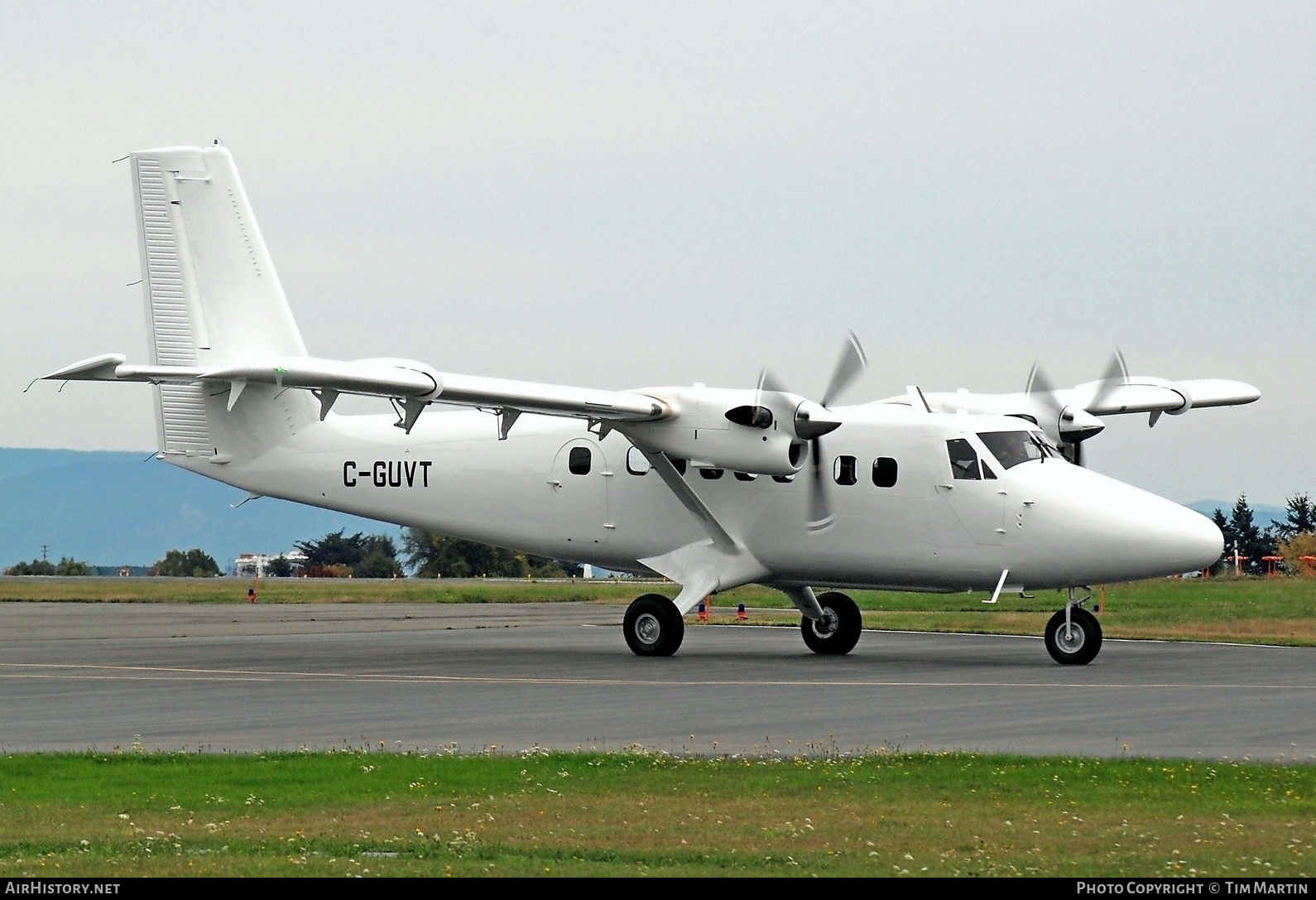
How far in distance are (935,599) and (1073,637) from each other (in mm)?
28438

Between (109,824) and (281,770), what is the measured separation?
2650 mm

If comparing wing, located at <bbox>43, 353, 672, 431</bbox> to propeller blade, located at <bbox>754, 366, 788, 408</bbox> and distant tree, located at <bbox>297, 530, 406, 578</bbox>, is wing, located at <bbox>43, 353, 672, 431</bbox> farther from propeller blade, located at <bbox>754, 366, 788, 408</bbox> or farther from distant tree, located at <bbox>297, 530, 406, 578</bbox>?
distant tree, located at <bbox>297, 530, 406, 578</bbox>

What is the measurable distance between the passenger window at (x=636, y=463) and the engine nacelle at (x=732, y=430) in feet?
7.12

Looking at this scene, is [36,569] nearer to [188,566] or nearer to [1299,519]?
[188,566]

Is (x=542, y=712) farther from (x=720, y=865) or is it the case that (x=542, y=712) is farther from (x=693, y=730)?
(x=720, y=865)

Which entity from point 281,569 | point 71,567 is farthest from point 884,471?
point 281,569

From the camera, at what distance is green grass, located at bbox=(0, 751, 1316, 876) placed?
10.6 meters

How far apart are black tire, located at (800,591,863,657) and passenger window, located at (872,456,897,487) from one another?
290 centimetres

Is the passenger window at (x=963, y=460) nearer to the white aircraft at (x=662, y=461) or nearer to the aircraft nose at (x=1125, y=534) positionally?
the white aircraft at (x=662, y=461)

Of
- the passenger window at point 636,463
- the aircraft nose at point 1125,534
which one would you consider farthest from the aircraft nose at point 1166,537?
the passenger window at point 636,463

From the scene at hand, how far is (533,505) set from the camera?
1222 inches

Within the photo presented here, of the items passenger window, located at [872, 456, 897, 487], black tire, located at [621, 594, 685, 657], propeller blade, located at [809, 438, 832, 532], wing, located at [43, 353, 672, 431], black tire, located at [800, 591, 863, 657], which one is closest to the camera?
wing, located at [43, 353, 672, 431]

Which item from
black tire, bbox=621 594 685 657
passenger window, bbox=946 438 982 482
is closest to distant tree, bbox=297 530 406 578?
black tire, bbox=621 594 685 657
